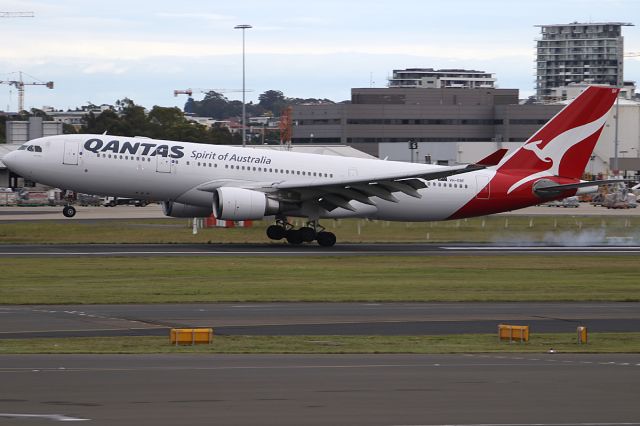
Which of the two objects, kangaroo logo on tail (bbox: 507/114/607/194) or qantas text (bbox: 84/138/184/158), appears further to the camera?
kangaroo logo on tail (bbox: 507/114/607/194)

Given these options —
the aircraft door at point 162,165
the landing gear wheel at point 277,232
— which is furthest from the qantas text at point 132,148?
the landing gear wheel at point 277,232

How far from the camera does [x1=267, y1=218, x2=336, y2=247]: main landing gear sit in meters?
→ 46.4

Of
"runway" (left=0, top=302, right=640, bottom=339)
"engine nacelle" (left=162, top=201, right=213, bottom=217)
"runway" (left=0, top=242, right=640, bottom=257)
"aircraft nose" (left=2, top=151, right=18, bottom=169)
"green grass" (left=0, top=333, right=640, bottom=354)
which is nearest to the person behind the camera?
"green grass" (left=0, top=333, right=640, bottom=354)

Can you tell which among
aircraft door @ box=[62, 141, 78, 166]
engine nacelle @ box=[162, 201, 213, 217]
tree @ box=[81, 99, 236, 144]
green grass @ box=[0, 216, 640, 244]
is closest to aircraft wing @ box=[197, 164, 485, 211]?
engine nacelle @ box=[162, 201, 213, 217]

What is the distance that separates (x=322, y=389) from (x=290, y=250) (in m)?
28.4

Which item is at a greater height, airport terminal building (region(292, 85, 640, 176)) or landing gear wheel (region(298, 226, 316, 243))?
airport terminal building (region(292, 85, 640, 176))

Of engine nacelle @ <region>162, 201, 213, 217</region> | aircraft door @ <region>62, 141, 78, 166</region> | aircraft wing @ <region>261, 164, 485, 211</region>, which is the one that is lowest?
engine nacelle @ <region>162, 201, 213, 217</region>

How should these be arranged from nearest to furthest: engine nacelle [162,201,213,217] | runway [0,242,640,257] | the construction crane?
runway [0,242,640,257] → engine nacelle [162,201,213,217] → the construction crane

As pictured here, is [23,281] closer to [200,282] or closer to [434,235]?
[200,282]

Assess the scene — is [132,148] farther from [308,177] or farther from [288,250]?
[288,250]

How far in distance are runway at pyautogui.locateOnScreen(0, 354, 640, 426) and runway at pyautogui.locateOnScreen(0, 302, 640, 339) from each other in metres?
3.74

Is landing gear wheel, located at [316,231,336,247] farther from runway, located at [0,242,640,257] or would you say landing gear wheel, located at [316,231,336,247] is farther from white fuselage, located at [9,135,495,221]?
white fuselage, located at [9,135,495,221]

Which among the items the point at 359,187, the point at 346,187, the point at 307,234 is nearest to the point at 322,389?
the point at 346,187

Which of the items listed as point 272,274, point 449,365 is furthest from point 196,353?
point 272,274
